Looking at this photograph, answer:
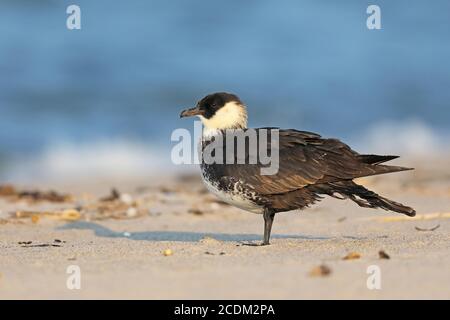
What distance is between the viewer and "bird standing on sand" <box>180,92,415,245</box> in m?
6.78

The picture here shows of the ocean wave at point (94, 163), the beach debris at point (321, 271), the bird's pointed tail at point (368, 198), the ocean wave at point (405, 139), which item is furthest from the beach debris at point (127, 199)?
the ocean wave at point (405, 139)

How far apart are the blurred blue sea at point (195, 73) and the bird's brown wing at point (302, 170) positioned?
9.23 meters

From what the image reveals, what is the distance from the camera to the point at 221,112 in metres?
7.73

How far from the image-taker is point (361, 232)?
26.2 ft

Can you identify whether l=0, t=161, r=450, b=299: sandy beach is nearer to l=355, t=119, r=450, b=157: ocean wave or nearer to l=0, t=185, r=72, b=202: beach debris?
l=0, t=185, r=72, b=202: beach debris

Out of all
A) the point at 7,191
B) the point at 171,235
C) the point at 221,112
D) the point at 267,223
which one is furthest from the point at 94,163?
the point at 267,223

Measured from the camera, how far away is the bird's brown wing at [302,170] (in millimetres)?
6781

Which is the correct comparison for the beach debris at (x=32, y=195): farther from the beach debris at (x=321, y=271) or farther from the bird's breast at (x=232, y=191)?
the beach debris at (x=321, y=271)

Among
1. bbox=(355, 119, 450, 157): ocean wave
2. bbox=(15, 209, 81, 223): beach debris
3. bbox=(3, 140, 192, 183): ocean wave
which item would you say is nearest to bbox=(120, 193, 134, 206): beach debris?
bbox=(15, 209, 81, 223): beach debris

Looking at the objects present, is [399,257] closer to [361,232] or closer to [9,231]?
[361,232]

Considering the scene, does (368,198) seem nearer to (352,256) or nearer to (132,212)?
(352,256)

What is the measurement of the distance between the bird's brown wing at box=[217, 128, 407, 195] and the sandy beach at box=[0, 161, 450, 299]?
50 cm
